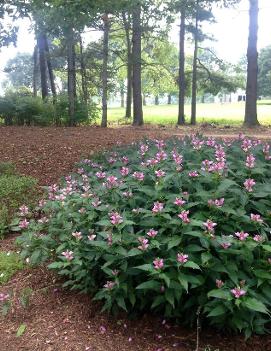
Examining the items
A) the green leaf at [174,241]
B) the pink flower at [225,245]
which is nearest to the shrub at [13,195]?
the green leaf at [174,241]

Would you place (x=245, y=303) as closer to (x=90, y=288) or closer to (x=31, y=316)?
(x=90, y=288)

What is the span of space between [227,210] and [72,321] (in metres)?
1.30

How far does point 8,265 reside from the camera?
3973 mm

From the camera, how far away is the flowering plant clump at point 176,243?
8.42 feet

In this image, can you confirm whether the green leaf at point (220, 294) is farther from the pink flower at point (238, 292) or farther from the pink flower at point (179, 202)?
the pink flower at point (179, 202)

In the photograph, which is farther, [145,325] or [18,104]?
[18,104]

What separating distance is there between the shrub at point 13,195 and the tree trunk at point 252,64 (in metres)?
11.7

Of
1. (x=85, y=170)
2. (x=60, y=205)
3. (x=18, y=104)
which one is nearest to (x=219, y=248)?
(x=60, y=205)

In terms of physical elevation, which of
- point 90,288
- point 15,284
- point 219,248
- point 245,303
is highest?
point 219,248

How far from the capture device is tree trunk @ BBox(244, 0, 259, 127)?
15.7 metres

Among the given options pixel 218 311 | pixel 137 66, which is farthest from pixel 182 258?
pixel 137 66

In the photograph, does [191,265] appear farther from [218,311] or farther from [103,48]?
[103,48]

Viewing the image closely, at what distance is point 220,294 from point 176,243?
1.27ft

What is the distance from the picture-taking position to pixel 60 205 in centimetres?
348
